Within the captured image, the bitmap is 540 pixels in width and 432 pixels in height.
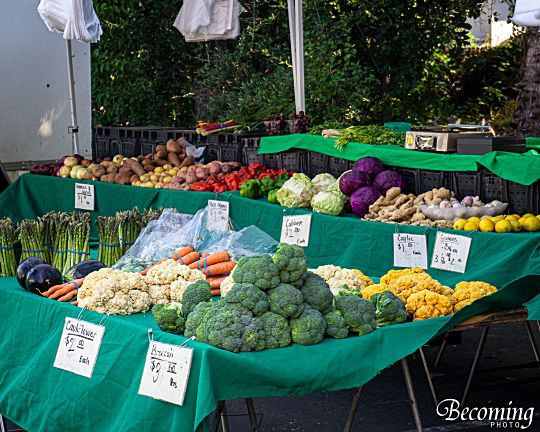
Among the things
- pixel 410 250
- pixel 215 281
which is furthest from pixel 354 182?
pixel 215 281

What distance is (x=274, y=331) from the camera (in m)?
3.63

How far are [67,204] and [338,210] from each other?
154 inches

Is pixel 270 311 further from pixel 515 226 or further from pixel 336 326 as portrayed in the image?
pixel 515 226

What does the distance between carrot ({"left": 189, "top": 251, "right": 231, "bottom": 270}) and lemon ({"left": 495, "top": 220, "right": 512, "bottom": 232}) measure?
6.27 ft

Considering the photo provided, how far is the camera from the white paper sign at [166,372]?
3453 mm

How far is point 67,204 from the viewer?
9.68 metres

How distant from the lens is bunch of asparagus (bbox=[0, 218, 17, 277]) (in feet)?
18.1

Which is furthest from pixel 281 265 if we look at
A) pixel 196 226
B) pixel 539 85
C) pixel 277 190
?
pixel 539 85

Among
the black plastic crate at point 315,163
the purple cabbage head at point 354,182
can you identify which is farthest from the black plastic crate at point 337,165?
the purple cabbage head at point 354,182

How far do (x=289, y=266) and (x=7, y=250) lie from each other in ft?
8.13

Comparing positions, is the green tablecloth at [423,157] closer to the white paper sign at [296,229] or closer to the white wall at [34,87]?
the white paper sign at [296,229]

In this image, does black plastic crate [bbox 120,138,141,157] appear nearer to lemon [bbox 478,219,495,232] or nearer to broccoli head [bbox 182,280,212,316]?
lemon [bbox 478,219,495,232]

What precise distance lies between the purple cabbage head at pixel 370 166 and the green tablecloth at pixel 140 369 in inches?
111

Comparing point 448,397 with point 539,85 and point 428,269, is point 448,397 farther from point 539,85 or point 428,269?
point 539,85
